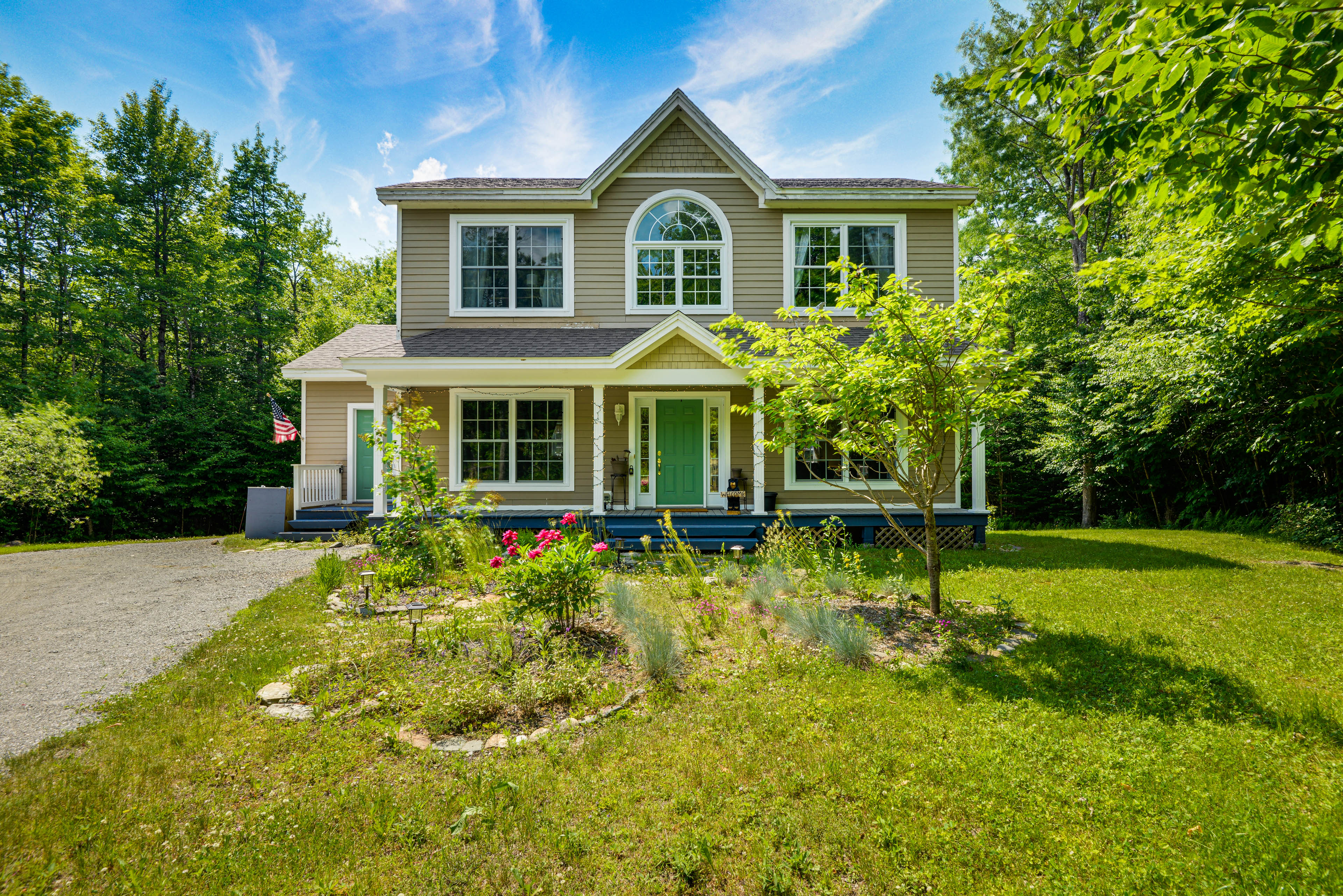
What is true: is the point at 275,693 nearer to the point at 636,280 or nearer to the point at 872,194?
the point at 636,280

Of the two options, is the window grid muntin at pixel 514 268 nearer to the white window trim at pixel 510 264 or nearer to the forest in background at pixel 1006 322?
the white window trim at pixel 510 264

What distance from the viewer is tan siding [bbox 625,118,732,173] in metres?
10.5

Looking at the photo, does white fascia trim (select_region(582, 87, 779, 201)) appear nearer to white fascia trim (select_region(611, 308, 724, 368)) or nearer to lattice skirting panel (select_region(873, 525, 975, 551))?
white fascia trim (select_region(611, 308, 724, 368))

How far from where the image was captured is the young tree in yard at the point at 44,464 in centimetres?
1085

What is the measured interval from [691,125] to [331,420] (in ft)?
33.5

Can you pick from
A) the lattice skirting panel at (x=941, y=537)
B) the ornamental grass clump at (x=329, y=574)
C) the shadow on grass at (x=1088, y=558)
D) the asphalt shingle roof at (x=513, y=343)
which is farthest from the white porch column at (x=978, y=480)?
the ornamental grass clump at (x=329, y=574)

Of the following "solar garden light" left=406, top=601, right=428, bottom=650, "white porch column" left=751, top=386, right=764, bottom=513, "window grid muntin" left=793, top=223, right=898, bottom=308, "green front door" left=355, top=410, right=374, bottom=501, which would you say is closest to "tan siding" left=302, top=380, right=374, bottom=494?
"green front door" left=355, top=410, right=374, bottom=501

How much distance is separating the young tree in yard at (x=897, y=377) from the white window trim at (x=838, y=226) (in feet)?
16.7

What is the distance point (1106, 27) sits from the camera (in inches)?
113

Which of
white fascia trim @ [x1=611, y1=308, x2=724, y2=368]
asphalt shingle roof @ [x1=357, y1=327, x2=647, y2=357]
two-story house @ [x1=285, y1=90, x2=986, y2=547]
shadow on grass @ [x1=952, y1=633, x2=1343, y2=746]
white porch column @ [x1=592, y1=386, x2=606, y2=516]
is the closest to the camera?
shadow on grass @ [x1=952, y1=633, x2=1343, y2=746]

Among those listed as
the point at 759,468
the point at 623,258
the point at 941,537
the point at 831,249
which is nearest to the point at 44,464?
the point at 623,258

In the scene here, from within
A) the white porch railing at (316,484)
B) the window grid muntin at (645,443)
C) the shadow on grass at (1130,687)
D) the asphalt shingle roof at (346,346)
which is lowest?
the shadow on grass at (1130,687)

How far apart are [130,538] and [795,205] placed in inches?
755

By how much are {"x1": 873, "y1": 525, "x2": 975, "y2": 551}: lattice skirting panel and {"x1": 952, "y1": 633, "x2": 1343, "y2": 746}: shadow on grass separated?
487 cm
